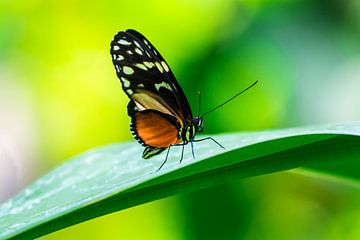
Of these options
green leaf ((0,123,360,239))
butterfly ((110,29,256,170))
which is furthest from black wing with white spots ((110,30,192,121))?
green leaf ((0,123,360,239))

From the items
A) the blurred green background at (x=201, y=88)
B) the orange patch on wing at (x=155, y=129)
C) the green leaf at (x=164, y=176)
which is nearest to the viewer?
the green leaf at (x=164, y=176)

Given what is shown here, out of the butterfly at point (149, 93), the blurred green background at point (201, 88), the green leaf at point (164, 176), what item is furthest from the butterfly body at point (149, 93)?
the blurred green background at point (201, 88)

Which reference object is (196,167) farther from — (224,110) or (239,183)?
(224,110)

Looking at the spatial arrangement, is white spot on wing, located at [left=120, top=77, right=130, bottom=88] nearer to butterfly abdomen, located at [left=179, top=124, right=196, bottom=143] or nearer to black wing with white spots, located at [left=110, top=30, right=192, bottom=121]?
black wing with white spots, located at [left=110, top=30, right=192, bottom=121]

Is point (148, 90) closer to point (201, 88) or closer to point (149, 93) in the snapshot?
point (149, 93)

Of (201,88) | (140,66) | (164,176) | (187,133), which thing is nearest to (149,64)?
(140,66)

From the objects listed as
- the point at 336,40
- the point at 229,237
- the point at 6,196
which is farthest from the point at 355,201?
the point at 6,196

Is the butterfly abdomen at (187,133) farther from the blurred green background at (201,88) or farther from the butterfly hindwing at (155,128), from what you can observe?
the blurred green background at (201,88)
